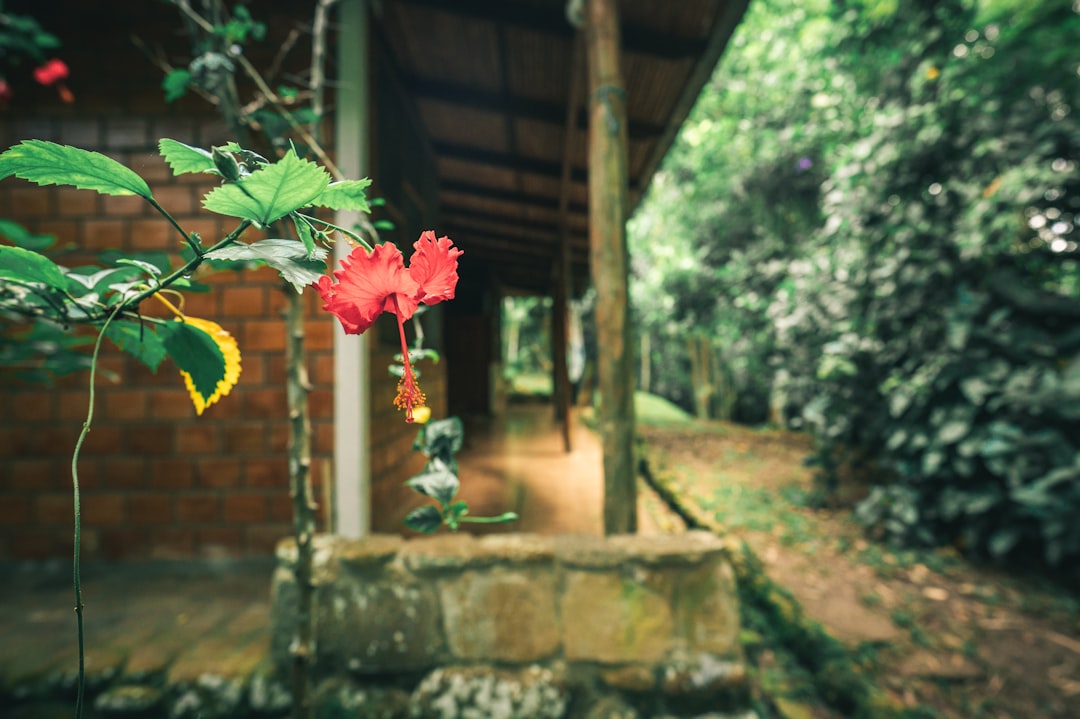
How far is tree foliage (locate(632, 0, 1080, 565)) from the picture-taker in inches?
103

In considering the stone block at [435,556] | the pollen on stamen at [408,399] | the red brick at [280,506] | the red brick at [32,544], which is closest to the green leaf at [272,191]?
the pollen on stamen at [408,399]

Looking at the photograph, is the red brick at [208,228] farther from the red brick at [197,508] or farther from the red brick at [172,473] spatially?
the red brick at [197,508]

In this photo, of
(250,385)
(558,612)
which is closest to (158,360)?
(558,612)

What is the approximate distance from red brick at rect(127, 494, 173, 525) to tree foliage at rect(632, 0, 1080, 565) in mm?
4263

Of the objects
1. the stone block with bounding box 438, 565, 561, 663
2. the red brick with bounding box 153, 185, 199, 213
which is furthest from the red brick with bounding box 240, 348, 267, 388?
the stone block with bounding box 438, 565, 561, 663

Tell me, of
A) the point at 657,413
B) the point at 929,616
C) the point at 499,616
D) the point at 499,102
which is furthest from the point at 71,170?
the point at 657,413

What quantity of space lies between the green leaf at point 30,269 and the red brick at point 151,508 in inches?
93.1

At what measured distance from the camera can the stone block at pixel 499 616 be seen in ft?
4.85

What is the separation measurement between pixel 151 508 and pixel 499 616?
5.99 ft

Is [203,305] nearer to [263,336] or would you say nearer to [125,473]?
[263,336]

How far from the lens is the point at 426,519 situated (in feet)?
1.87

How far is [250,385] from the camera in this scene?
6.86 ft

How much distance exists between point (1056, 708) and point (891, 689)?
633 millimetres

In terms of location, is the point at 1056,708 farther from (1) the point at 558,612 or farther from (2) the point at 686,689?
(1) the point at 558,612
